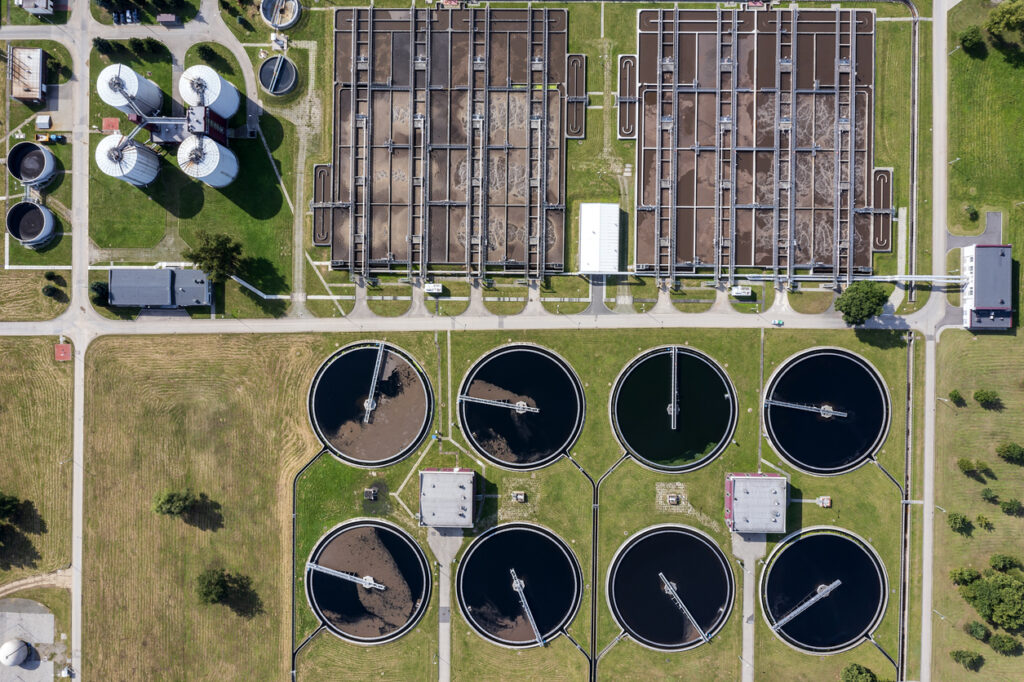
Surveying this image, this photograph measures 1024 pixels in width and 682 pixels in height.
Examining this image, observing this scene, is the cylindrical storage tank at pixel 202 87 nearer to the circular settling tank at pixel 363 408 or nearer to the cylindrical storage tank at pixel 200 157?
the cylindrical storage tank at pixel 200 157

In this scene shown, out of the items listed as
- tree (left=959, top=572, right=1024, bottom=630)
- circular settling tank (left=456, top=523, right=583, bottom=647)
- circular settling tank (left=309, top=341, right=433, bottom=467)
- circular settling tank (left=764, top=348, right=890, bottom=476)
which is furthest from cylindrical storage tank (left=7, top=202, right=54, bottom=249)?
tree (left=959, top=572, right=1024, bottom=630)

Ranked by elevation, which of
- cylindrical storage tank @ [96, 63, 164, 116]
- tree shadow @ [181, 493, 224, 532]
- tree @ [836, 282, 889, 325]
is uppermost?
cylindrical storage tank @ [96, 63, 164, 116]

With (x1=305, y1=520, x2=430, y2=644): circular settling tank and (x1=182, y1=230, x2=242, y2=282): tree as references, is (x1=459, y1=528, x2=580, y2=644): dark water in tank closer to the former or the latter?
(x1=305, y1=520, x2=430, y2=644): circular settling tank

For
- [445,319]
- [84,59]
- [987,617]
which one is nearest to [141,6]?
[84,59]

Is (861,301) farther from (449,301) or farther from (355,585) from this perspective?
(355,585)

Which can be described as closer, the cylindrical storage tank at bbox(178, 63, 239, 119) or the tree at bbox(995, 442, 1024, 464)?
the cylindrical storage tank at bbox(178, 63, 239, 119)

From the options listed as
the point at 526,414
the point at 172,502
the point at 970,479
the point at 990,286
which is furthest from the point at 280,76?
the point at 970,479

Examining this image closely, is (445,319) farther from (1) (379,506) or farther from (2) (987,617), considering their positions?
(2) (987,617)
